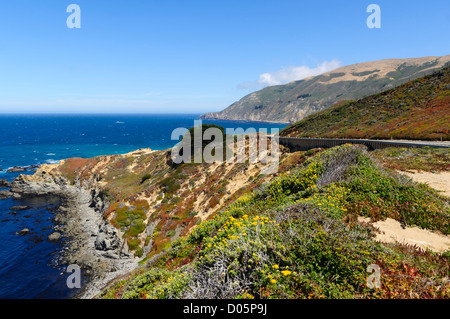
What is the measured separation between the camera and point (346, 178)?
10484mm

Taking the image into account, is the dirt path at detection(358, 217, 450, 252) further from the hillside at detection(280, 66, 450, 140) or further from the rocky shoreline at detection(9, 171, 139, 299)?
the rocky shoreline at detection(9, 171, 139, 299)

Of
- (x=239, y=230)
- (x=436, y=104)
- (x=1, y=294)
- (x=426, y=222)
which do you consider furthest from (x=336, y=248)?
(x=436, y=104)

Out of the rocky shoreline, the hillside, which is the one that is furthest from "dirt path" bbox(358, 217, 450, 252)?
the rocky shoreline

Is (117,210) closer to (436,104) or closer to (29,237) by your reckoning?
(29,237)

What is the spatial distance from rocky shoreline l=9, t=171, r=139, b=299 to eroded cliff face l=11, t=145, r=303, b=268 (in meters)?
0.19

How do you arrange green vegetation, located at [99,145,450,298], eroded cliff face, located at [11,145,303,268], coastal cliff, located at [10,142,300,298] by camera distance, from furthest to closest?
eroded cliff face, located at [11,145,303,268] < coastal cliff, located at [10,142,300,298] < green vegetation, located at [99,145,450,298]

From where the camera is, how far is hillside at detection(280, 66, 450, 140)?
30755 millimetres

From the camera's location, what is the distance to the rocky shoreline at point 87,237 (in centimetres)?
2949

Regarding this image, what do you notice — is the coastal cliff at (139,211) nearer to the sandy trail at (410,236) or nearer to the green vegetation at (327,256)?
the green vegetation at (327,256)

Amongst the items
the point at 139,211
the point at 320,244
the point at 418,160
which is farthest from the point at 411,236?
the point at 139,211

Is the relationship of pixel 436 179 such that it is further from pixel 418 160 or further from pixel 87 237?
pixel 87 237

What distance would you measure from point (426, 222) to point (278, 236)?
18.8 feet

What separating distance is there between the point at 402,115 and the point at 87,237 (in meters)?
60.8

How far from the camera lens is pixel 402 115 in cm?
3969
